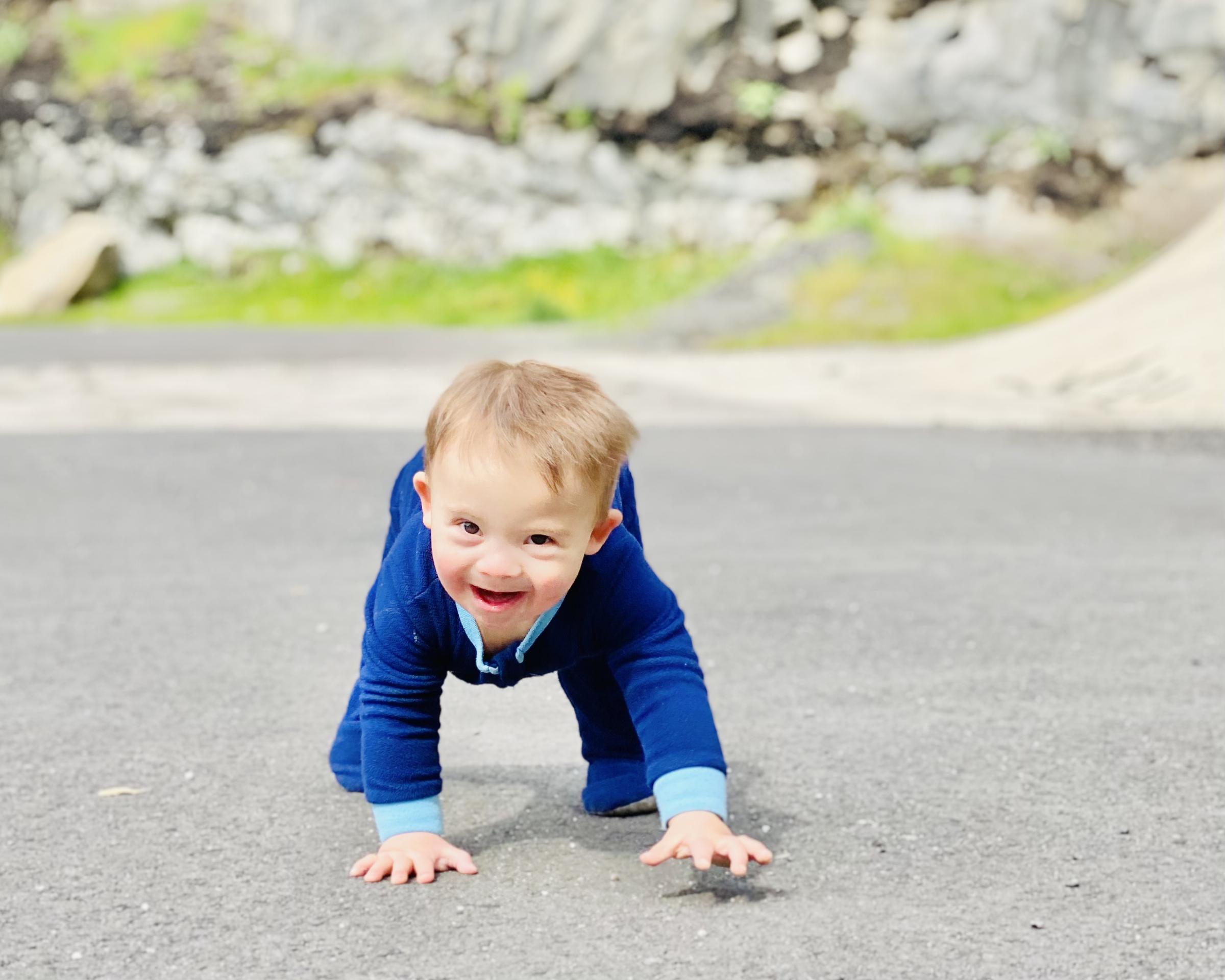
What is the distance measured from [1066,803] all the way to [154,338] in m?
15.1

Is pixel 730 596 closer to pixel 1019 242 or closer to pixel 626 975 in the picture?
pixel 626 975

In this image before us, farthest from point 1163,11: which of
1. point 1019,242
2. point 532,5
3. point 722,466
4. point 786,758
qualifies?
point 786,758

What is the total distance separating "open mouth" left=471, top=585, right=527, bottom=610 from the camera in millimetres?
2299

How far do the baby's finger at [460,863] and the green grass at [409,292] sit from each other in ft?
59.3

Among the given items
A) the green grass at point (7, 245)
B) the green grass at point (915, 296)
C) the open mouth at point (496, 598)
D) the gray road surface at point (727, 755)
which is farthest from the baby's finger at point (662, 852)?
the green grass at point (7, 245)

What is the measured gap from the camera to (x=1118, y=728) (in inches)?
128

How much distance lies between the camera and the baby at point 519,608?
2.21 meters

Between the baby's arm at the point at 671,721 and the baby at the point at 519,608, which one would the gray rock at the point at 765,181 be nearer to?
the baby at the point at 519,608

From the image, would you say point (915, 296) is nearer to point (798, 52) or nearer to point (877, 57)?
point (877, 57)

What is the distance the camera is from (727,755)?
3121 millimetres

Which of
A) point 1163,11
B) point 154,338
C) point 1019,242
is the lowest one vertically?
point 154,338

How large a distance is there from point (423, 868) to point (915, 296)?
15.1 metres

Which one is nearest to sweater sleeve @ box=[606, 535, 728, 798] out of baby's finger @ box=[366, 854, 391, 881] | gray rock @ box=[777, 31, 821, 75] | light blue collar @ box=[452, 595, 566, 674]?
light blue collar @ box=[452, 595, 566, 674]

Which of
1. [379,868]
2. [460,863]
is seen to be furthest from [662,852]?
[379,868]
